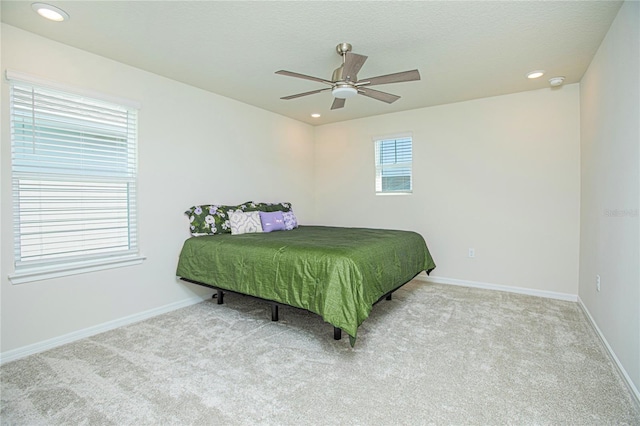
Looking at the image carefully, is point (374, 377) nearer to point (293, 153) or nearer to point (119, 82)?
point (119, 82)

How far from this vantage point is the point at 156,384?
76.0 inches

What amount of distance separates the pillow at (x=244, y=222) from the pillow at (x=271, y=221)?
0.23ft

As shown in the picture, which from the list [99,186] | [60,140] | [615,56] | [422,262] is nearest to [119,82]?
[60,140]

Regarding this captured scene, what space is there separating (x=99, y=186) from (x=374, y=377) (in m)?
2.79

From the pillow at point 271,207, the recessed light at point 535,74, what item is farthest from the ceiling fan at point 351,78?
the pillow at point 271,207

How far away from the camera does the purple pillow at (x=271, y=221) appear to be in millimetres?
3916

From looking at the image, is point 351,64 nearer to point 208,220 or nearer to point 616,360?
point 208,220

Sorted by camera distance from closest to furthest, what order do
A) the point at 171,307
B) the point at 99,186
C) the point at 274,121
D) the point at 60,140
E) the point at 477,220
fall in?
the point at 60,140 → the point at 99,186 → the point at 171,307 → the point at 477,220 → the point at 274,121

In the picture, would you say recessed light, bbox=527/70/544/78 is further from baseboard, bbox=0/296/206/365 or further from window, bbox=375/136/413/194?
baseboard, bbox=0/296/206/365

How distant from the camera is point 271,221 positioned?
3.99m

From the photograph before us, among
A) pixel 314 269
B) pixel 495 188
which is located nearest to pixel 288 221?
pixel 314 269

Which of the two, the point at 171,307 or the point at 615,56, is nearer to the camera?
the point at 615,56

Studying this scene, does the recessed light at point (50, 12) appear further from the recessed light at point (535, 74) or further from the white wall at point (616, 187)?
the recessed light at point (535, 74)

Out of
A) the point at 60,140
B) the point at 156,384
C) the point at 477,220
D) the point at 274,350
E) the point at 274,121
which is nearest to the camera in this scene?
the point at 156,384
